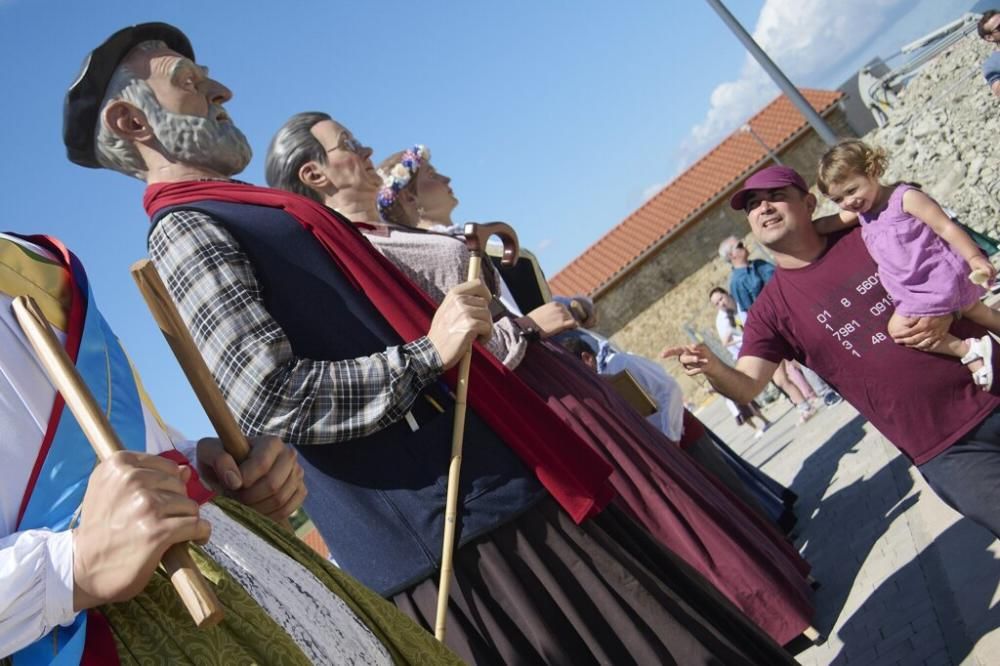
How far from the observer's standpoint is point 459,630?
2.33m

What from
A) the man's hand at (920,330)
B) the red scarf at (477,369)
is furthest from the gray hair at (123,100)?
the man's hand at (920,330)

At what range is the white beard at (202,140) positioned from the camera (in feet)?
7.79

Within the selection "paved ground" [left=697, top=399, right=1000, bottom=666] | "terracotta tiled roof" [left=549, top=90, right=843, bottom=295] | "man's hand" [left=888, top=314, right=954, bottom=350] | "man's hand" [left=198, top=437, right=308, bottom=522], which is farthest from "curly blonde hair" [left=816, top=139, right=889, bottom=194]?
"terracotta tiled roof" [left=549, top=90, right=843, bottom=295]

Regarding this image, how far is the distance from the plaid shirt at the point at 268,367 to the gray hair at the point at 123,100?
0.29m

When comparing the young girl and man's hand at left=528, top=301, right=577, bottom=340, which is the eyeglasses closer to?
man's hand at left=528, top=301, right=577, bottom=340

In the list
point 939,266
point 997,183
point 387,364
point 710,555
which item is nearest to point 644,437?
point 710,555

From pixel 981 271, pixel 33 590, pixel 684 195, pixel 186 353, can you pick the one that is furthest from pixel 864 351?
pixel 684 195

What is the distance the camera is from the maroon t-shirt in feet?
10.5

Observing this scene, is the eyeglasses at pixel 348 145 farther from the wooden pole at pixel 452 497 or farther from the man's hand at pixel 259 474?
the man's hand at pixel 259 474

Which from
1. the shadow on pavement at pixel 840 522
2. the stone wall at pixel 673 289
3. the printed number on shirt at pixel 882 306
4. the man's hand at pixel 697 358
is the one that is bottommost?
the shadow on pavement at pixel 840 522

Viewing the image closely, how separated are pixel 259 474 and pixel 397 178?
284 centimetres

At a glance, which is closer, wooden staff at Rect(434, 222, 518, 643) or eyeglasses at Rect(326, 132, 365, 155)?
wooden staff at Rect(434, 222, 518, 643)

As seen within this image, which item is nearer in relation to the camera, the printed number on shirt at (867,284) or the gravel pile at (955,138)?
the printed number on shirt at (867,284)

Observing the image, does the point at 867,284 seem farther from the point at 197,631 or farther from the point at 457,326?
the point at 197,631
